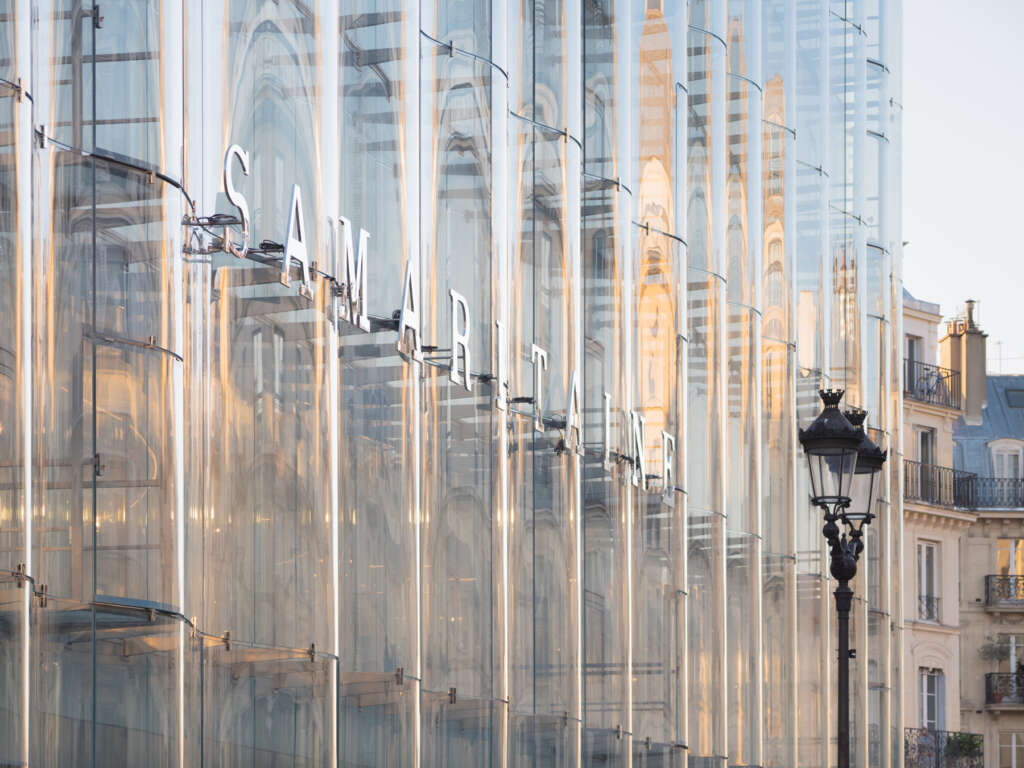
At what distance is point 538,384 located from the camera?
17969 millimetres

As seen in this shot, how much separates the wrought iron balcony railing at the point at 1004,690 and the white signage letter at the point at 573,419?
1733 inches

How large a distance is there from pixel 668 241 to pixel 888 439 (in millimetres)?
10403

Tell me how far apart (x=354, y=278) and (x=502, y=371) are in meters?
3.41

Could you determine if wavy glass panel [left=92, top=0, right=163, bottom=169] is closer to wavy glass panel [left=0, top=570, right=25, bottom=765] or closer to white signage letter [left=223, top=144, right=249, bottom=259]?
Answer: white signage letter [left=223, top=144, right=249, bottom=259]

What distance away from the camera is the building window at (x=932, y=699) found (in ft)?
178

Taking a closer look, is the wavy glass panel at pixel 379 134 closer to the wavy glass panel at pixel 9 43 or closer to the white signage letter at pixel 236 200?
the white signage letter at pixel 236 200

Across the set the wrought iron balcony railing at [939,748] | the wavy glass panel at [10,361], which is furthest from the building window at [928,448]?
the wavy glass panel at [10,361]

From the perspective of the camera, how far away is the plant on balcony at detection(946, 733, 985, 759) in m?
53.8

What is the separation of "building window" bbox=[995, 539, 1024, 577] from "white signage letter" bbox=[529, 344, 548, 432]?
45.8m

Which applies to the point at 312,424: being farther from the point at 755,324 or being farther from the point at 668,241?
the point at 755,324

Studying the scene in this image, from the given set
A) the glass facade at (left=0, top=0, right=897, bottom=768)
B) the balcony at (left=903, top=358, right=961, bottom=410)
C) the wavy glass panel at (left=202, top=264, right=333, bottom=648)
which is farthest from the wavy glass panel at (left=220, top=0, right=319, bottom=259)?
the balcony at (left=903, top=358, right=961, bottom=410)

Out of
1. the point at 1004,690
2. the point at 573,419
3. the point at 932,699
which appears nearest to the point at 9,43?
the point at 573,419

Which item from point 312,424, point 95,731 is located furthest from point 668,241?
point 95,731

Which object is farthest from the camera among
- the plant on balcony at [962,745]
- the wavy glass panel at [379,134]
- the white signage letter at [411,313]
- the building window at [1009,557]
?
the building window at [1009,557]
